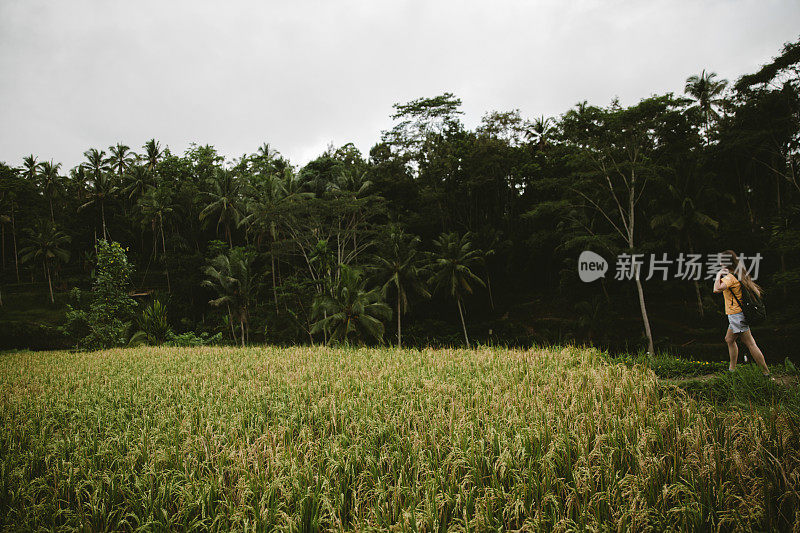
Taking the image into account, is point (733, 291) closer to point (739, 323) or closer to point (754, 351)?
point (739, 323)

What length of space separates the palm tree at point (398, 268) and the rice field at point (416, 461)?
20.8 metres

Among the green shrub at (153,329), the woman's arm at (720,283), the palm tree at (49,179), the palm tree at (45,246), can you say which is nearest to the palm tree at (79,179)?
the palm tree at (49,179)

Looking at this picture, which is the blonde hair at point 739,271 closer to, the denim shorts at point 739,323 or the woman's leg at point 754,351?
the denim shorts at point 739,323

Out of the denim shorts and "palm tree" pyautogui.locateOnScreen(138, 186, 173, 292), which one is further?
"palm tree" pyautogui.locateOnScreen(138, 186, 173, 292)

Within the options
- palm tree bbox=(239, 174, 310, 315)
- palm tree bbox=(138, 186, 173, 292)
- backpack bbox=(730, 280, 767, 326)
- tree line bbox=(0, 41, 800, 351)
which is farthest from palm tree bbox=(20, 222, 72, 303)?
backpack bbox=(730, 280, 767, 326)

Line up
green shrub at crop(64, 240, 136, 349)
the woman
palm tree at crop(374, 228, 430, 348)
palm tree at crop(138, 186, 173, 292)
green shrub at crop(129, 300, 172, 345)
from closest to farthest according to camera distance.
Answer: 1. the woman
2. green shrub at crop(64, 240, 136, 349)
3. green shrub at crop(129, 300, 172, 345)
4. palm tree at crop(374, 228, 430, 348)
5. palm tree at crop(138, 186, 173, 292)

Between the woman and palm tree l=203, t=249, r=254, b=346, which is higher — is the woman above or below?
below

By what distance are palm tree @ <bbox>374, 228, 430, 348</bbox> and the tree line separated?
159 mm

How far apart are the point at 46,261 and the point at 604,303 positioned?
5061 cm

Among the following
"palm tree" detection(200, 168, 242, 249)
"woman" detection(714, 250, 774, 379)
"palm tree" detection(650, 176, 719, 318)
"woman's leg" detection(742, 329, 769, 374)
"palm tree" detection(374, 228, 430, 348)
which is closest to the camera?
"woman's leg" detection(742, 329, 769, 374)

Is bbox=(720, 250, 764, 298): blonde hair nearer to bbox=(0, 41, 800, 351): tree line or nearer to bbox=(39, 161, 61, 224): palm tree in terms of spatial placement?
bbox=(0, 41, 800, 351): tree line

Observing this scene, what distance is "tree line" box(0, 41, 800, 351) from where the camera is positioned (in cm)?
2139

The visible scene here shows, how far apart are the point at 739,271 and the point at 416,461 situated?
606cm

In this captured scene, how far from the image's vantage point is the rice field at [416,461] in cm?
302
